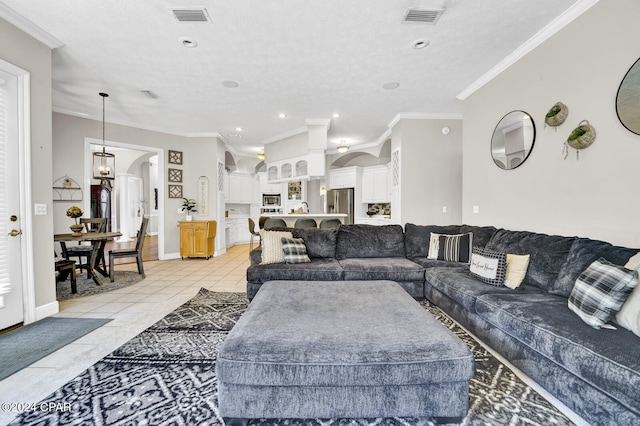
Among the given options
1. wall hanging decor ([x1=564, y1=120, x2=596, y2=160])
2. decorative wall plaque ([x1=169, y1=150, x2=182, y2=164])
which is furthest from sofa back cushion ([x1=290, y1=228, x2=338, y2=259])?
decorative wall plaque ([x1=169, y1=150, x2=182, y2=164])

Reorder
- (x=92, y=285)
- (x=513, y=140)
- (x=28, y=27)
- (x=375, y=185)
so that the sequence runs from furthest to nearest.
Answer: (x=375, y=185), (x=92, y=285), (x=513, y=140), (x=28, y=27)

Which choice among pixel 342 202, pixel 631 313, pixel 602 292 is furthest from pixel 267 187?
pixel 631 313

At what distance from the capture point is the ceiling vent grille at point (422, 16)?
245 cm

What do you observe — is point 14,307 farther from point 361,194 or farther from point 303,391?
point 361,194

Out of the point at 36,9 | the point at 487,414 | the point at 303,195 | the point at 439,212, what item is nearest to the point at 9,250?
the point at 36,9

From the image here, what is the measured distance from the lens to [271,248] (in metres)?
3.26

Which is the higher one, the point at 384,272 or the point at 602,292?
the point at 602,292

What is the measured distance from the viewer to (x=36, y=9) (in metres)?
2.44

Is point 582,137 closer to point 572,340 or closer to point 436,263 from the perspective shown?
point 436,263

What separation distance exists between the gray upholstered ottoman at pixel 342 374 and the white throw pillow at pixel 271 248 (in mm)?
1774

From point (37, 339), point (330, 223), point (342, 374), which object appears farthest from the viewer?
point (330, 223)

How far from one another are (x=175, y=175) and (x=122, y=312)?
3983mm

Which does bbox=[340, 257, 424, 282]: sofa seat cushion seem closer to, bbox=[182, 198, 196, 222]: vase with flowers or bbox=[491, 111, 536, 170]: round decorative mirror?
bbox=[491, 111, 536, 170]: round decorative mirror

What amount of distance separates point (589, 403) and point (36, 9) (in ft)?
16.2
